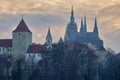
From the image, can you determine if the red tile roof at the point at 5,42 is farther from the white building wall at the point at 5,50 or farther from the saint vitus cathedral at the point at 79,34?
the saint vitus cathedral at the point at 79,34

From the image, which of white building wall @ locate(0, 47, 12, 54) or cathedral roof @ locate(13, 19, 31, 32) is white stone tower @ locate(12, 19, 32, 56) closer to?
cathedral roof @ locate(13, 19, 31, 32)

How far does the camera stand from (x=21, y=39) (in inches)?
4520

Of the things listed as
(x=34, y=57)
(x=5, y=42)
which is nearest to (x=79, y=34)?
(x=5, y=42)

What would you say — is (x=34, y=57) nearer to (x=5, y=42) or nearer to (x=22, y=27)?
(x=22, y=27)

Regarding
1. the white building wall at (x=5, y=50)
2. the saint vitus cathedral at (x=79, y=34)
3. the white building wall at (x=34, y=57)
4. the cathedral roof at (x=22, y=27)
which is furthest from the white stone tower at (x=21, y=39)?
the saint vitus cathedral at (x=79, y=34)

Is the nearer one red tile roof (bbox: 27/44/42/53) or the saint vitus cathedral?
red tile roof (bbox: 27/44/42/53)

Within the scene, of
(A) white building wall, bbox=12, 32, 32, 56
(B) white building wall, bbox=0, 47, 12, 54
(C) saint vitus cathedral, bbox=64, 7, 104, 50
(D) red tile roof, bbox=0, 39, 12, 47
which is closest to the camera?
(A) white building wall, bbox=12, 32, 32, 56

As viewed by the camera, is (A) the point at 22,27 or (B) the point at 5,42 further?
(B) the point at 5,42

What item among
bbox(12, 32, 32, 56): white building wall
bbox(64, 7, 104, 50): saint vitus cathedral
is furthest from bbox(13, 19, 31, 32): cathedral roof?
bbox(64, 7, 104, 50): saint vitus cathedral

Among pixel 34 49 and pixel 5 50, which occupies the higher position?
pixel 34 49

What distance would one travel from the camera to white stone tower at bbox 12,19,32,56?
114m

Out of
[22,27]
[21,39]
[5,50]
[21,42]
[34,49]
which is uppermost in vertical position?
[22,27]

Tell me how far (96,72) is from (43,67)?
8517mm

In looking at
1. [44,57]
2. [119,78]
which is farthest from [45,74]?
[119,78]
